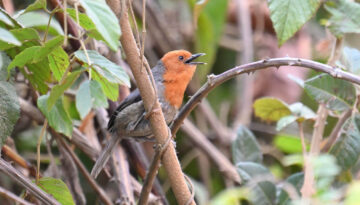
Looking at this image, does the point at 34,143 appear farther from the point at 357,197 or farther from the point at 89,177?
the point at 357,197

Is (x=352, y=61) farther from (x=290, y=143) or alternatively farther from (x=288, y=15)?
(x=290, y=143)

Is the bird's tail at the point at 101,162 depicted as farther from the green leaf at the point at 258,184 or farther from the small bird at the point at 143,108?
the green leaf at the point at 258,184

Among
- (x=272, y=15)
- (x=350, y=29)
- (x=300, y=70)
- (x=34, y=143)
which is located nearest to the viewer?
(x=272, y=15)

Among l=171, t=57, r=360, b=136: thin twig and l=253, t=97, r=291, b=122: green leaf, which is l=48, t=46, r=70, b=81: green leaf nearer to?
l=171, t=57, r=360, b=136: thin twig

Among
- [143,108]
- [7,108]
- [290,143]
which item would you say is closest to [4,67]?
[7,108]

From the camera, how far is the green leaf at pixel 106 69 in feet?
5.63

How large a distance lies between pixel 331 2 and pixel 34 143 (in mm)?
2151

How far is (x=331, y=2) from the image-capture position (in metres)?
2.70

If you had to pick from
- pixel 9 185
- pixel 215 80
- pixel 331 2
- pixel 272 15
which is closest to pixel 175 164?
pixel 215 80

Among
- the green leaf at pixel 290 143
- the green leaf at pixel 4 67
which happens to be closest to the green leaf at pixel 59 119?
the green leaf at pixel 4 67

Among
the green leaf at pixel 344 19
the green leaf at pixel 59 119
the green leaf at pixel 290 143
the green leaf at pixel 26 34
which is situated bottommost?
the green leaf at pixel 290 143

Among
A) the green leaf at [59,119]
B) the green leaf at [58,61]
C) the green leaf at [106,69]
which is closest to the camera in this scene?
the green leaf at [106,69]

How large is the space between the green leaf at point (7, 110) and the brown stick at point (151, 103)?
503 millimetres

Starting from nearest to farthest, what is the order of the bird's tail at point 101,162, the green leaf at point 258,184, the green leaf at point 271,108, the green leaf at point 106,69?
1. the green leaf at point 106,69
2. the green leaf at point 258,184
3. the green leaf at point 271,108
4. the bird's tail at point 101,162
